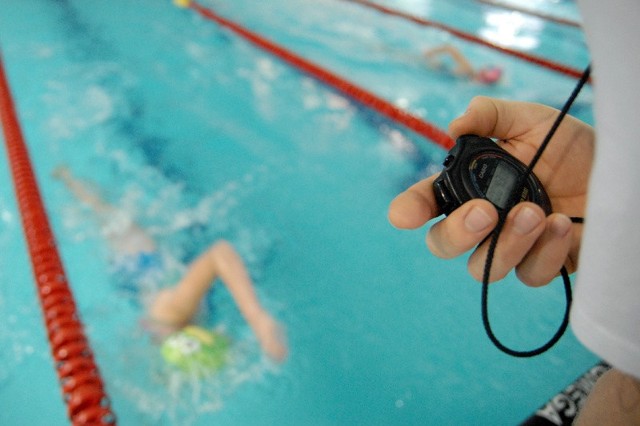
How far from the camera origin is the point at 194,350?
1.73 m

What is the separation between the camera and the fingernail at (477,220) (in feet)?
2.15

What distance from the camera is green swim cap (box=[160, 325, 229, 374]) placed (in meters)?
1.71

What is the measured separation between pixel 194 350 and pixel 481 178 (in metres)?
1.40

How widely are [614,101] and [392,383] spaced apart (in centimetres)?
175

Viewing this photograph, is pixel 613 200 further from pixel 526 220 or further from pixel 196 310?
pixel 196 310

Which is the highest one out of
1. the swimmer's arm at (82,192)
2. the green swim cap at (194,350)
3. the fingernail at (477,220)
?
the fingernail at (477,220)

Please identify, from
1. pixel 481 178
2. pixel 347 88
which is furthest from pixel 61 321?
pixel 347 88

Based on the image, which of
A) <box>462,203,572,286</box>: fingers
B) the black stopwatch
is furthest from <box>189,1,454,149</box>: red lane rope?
<box>462,203,572,286</box>: fingers

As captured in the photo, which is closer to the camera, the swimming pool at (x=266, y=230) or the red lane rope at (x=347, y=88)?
the swimming pool at (x=266, y=230)

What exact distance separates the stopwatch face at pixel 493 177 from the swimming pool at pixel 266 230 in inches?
54.6

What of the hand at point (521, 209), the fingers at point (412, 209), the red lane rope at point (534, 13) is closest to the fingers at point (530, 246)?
the hand at point (521, 209)

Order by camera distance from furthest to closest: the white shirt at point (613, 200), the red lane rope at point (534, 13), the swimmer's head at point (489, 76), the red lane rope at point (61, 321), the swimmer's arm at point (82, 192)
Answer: the red lane rope at point (534, 13)
the swimmer's head at point (489, 76)
the swimmer's arm at point (82, 192)
the red lane rope at point (61, 321)
the white shirt at point (613, 200)

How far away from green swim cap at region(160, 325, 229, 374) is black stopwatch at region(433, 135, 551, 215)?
133cm

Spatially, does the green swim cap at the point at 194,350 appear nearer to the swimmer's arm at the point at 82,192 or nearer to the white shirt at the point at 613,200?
the swimmer's arm at the point at 82,192
